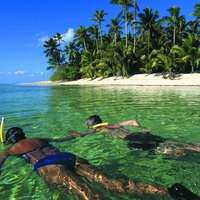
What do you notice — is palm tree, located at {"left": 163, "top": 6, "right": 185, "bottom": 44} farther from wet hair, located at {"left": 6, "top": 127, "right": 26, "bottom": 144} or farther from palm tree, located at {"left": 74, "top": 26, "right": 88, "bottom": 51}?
wet hair, located at {"left": 6, "top": 127, "right": 26, "bottom": 144}

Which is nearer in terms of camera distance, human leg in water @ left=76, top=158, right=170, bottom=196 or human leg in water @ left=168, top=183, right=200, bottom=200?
human leg in water @ left=168, top=183, right=200, bottom=200

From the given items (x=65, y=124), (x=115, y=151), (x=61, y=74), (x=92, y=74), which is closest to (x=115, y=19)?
(x=92, y=74)

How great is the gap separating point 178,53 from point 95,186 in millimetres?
33602

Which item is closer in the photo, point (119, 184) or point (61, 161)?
point (119, 184)

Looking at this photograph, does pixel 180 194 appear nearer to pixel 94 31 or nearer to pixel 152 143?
pixel 152 143

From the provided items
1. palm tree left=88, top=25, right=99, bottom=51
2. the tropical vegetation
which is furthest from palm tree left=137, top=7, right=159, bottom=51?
palm tree left=88, top=25, right=99, bottom=51

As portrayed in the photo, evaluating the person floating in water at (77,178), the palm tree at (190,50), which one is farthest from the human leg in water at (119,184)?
the palm tree at (190,50)

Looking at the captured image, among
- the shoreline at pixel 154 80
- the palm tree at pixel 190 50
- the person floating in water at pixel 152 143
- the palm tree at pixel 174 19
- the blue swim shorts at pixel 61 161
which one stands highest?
the palm tree at pixel 174 19

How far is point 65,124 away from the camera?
28.7ft


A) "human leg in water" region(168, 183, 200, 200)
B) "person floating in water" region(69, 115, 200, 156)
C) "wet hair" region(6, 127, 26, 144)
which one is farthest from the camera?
"wet hair" region(6, 127, 26, 144)

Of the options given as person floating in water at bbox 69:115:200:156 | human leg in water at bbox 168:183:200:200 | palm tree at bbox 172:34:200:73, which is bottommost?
person floating in water at bbox 69:115:200:156

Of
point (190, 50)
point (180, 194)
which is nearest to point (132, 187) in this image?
point (180, 194)

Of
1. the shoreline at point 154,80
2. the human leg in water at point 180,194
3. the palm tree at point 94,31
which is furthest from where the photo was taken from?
the palm tree at point 94,31

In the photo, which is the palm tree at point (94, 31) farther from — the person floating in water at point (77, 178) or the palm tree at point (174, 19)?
the person floating in water at point (77, 178)
